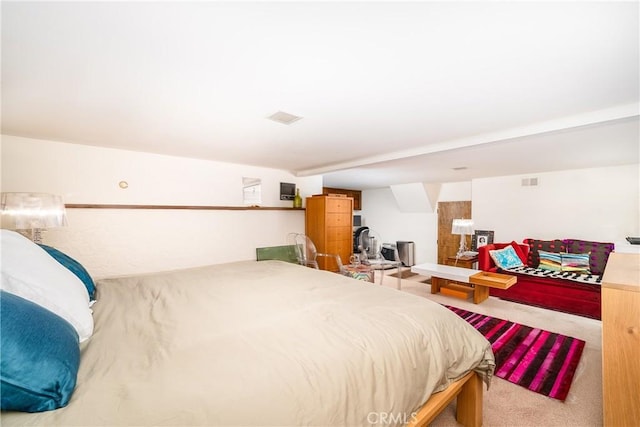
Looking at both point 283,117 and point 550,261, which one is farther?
point 550,261

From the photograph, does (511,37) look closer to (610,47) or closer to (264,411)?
(610,47)

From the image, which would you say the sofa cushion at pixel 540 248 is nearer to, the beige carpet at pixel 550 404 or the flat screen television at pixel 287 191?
the beige carpet at pixel 550 404

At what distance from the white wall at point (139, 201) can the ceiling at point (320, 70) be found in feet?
1.18

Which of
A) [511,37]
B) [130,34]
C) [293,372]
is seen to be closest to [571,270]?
[511,37]

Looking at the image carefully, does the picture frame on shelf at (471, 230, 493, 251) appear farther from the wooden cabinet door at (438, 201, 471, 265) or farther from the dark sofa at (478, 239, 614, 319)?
the dark sofa at (478, 239, 614, 319)

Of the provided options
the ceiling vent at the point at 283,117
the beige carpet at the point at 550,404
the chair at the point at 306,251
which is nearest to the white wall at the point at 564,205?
the beige carpet at the point at 550,404

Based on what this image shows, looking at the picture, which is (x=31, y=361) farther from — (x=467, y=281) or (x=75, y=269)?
(x=467, y=281)

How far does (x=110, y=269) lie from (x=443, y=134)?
13.2ft

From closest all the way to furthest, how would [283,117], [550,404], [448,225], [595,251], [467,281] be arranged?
1. [550,404]
2. [283,117]
3. [467,281]
4. [595,251]
5. [448,225]

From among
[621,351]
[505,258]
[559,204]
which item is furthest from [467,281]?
[559,204]

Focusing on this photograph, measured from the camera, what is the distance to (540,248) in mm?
4684

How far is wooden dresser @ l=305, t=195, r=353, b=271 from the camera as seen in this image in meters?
4.56

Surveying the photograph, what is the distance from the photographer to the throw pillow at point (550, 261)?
4336mm

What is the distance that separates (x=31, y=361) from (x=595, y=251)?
6270 mm
